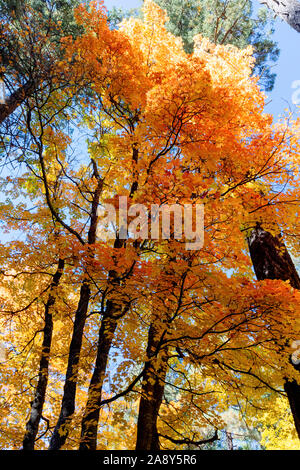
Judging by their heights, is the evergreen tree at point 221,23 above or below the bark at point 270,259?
above

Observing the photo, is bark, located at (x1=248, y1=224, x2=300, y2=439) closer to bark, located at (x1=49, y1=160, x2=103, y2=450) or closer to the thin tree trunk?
the thin tree trunk

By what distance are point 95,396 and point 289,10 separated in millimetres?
7750

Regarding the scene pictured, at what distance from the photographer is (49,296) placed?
311 inches

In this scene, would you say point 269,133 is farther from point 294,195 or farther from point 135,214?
point 135,214

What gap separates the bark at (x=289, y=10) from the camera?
5.41 m

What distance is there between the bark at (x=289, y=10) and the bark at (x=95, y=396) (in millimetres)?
6358

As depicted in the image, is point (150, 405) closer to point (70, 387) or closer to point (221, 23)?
point (70, 387)

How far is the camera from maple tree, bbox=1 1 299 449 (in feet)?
17.0

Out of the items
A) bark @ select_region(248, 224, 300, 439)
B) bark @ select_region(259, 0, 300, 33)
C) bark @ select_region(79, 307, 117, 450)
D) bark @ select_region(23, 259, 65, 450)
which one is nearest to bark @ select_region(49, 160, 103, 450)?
bark @ select_region(79, 307, 117, 450)

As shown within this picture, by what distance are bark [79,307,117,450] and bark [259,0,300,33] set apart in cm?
636

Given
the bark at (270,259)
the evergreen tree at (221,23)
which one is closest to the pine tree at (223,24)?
the evergreen tree at (221,23)

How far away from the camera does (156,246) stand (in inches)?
272

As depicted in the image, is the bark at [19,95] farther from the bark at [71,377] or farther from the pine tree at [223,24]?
the pine tree at [223,24]

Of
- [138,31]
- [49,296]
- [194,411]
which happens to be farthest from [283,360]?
[138,31]
